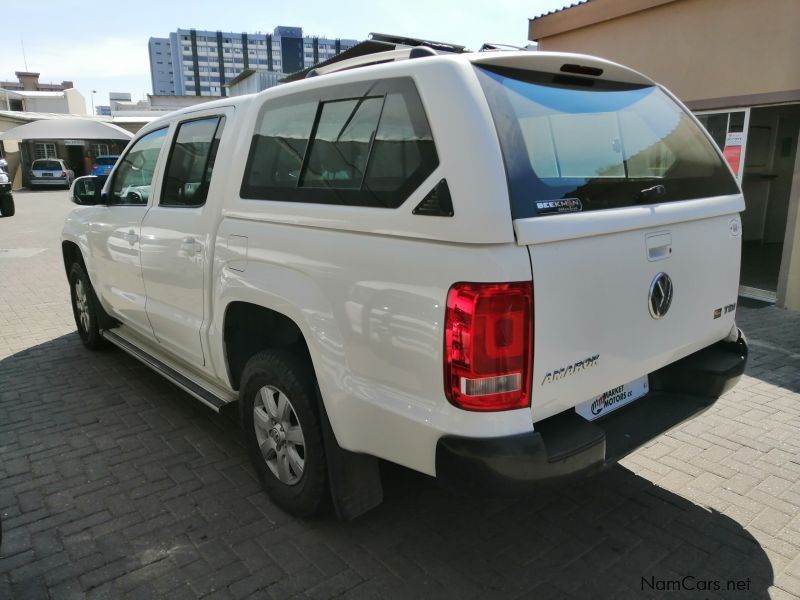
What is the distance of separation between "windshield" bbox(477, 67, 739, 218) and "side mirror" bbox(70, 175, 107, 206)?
373cm

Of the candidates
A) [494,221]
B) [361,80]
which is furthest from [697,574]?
[361,80]

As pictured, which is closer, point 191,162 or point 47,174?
point 191,162

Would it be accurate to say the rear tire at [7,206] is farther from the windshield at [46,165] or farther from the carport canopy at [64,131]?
the windshield at [46,165]

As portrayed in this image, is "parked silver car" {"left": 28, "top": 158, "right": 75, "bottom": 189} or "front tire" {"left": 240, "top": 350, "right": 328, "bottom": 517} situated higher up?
"parked silver car" {"left": 28, "top": 158, "right": 75, "bottom": 189}

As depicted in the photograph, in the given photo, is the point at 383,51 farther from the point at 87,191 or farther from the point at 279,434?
the point at 87,191

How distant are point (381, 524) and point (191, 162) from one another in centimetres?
231

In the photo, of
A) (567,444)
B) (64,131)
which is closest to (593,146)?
(567,444)

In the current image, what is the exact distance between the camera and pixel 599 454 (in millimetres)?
2225

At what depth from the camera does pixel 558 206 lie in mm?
2129

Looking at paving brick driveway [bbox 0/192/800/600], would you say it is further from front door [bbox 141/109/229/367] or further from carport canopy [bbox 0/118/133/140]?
carport canopy [bbox 0/118/133/140]

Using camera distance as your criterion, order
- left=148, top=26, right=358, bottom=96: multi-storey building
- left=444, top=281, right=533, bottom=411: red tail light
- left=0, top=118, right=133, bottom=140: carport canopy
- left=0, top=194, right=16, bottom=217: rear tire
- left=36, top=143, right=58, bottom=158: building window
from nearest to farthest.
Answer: left=444, top=281, right=533, bottom=411: red tail light
left=0, top=194, right=16, bottom=217: rear tire
left=0, top=118, right=133, bottom=140: carport canopy
left=36, top=143, right=58, bottom=158: building window
left=148, top=26, right=358, bottom=96: multi-storey building

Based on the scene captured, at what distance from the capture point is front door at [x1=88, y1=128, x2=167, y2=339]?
13.5 feet

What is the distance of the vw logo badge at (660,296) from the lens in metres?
2.46

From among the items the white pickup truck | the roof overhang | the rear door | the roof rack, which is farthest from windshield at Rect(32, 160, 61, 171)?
the rear door
